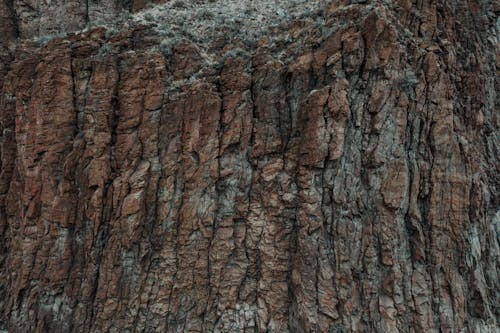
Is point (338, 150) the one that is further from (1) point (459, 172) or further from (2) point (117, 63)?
(2) point (117, 63)

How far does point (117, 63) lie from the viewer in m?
11.6

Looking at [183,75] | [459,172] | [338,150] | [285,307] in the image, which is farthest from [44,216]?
[459,172]

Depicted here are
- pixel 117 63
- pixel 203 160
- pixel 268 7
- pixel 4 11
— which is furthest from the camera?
pixel 4 11

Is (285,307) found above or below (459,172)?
below

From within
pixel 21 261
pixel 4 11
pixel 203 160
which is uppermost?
pixel 4 11

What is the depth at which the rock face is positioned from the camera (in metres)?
10.1

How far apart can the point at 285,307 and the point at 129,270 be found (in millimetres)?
4934

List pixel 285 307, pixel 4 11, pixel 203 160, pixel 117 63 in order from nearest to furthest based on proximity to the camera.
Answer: pixel 285 307
pixel 203 160
pixel 117 63
pixel 4 11

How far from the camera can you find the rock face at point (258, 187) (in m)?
10.1

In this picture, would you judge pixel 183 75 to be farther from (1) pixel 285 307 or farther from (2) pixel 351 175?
(1) pixel 285 307

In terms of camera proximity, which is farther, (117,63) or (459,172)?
(117,63)

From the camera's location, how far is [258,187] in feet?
35.2

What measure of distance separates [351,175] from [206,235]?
4.80 m

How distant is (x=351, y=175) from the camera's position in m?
10.4
